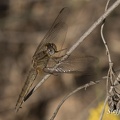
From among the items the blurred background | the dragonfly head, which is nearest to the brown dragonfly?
the dragonfly head

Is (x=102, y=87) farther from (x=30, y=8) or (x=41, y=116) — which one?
(x=30, y=8)

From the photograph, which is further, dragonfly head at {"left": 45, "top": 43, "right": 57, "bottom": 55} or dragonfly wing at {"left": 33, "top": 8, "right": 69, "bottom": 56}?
dragonfly wing at {"left": 33, "top": 8, "right": 69, "bottom": 56}

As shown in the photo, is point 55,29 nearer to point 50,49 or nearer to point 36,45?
point 50,49

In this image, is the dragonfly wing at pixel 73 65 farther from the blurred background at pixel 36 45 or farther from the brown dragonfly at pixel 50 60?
the blurred background at pixel 36 45

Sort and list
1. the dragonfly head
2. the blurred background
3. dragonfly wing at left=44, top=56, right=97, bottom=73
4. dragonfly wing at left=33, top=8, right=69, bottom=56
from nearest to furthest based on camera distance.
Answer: dragonfly wing at left=44, top=56, right=97, bottom=73
the dragonfly head
dragonfly wing at left=33, top=8, right=69, bottom=56
the blurred background

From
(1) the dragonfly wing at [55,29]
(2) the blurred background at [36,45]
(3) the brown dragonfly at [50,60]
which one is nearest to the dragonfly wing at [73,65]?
(3) the brown dragonfly at [50,60]

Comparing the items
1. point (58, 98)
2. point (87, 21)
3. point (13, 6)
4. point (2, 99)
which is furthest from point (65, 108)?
point (13, 6)

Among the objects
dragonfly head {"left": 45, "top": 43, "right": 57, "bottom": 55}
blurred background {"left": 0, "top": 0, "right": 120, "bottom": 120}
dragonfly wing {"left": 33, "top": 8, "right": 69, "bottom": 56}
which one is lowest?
dragonfly head {"left": 45, "top": 43, "right": 57, "bottom": 55}

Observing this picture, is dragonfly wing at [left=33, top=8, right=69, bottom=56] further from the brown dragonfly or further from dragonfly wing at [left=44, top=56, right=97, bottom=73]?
dragonfly wing at [left=44, top=56, right=97, bottom=73]
